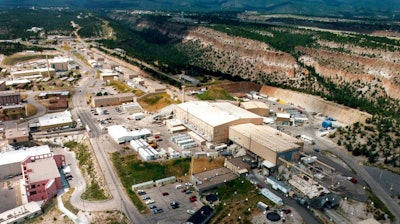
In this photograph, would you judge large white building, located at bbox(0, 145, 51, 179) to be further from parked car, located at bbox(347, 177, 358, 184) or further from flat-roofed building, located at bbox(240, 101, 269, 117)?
parked car, located at bbox(347, 177, 358, 184)

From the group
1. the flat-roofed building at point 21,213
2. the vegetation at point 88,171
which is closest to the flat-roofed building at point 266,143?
the vegetation at point 88,171

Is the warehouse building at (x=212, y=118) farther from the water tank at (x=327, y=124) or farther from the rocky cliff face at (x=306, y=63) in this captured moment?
the rocky cliff face at (x=306, y=63)

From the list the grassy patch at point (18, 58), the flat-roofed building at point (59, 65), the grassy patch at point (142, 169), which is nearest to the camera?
the grassy patch at point (142, 169)

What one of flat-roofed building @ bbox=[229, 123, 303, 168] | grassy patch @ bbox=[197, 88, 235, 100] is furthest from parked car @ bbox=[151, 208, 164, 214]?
grassy patch @ bbox=[197, 88, 235, 100]

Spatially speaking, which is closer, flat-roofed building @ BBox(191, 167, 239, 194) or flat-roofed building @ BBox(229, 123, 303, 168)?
flat-roofed building @ BBox(191, 167, 239, 194)

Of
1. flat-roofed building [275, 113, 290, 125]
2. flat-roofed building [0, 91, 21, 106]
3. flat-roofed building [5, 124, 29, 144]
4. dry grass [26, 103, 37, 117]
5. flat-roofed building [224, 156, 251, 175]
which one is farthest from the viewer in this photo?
flat-roofed building [0, 91, 21, 106]

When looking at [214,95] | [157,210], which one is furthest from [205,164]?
[214,95]
